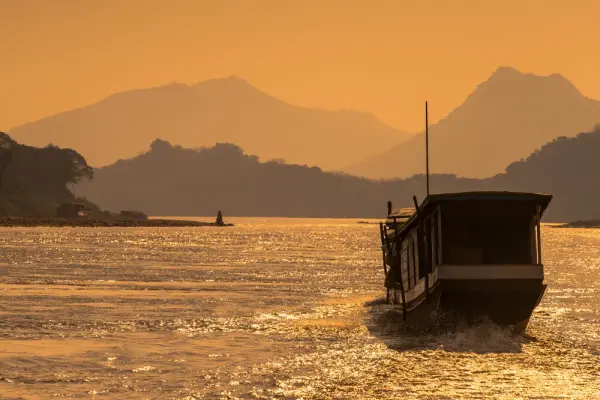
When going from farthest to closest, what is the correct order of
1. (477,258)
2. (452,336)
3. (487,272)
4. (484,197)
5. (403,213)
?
(403,213) → (477,258) → (484,197) → (452,336) → (487,272)

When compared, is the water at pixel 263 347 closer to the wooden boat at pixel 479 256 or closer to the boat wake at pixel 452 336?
the boat wake at pixel 452 336

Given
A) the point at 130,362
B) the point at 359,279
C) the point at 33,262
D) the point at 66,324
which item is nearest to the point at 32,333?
the point at 66,324

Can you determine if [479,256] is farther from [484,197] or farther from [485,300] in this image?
[484,197]

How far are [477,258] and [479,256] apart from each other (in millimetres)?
110

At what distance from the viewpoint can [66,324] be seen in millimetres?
35750

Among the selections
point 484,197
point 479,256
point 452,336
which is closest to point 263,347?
point 452,336

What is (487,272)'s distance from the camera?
3219cm

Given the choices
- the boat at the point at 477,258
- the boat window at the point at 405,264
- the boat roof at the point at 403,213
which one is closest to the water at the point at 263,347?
the boat at the point at 477,258

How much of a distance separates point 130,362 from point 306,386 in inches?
231

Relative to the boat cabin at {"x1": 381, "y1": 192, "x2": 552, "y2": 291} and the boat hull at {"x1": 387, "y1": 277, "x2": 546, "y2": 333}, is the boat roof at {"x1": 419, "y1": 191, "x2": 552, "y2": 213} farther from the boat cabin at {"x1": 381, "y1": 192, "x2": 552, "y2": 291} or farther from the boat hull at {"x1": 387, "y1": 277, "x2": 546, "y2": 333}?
the boat hull at {"x1": 387, "y1": 277, "x2": 546, "y2": 333}

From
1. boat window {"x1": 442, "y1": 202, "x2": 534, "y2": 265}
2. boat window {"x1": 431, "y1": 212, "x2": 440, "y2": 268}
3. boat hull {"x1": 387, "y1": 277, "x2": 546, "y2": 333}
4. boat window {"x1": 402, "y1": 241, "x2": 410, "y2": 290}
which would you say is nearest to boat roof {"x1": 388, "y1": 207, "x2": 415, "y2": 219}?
boat window {"x1": 402, "y1": 241, "x2": 410, "y2": 290}

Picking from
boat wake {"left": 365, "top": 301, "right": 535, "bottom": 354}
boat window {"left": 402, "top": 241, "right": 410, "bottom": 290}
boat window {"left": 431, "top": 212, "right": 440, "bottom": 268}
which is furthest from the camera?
boat window {"left": 402, "top": 241, "right": 410, "bottom": 290}

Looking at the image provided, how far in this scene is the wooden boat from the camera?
32.3 m

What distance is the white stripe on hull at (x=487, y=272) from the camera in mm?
32188
